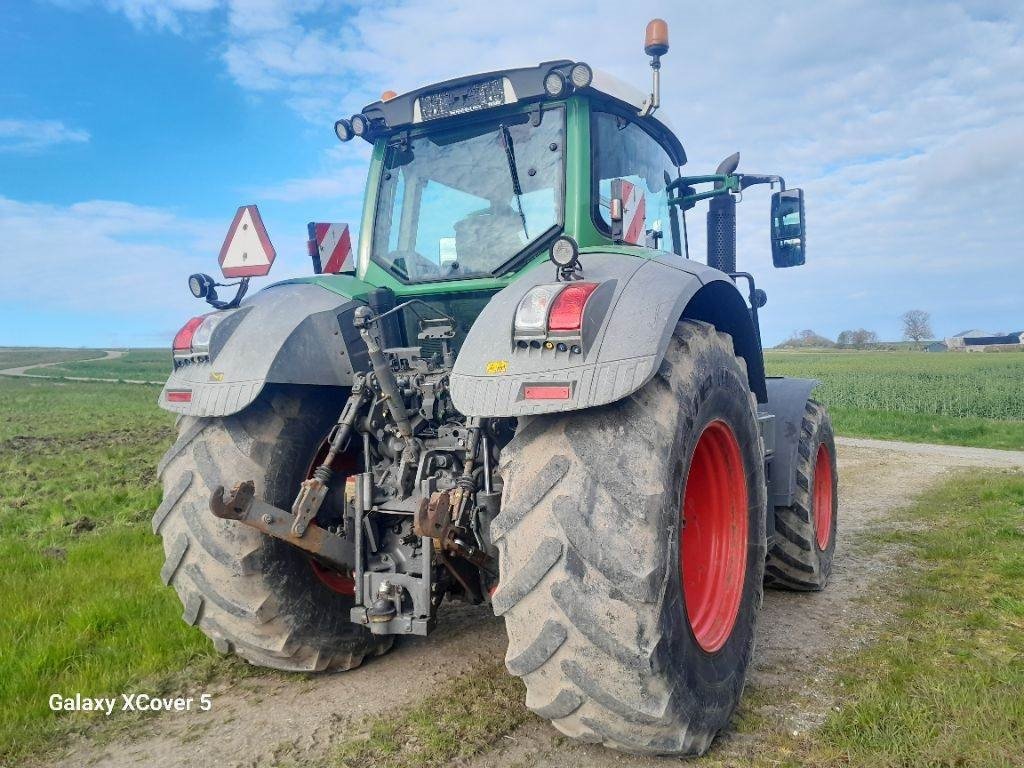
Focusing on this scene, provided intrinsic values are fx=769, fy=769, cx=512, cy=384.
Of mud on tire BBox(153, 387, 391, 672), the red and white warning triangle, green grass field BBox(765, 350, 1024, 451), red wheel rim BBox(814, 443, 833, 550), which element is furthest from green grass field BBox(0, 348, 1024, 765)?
the red and white warning triangle

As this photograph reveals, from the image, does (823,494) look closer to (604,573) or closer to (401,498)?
(401,498)

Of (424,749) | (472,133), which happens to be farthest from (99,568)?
(472,133)

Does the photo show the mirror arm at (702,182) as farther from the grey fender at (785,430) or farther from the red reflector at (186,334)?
the red reflector at (186,334)

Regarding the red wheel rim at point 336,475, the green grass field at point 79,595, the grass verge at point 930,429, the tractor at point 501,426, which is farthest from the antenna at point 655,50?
the grass verge at point 930,429

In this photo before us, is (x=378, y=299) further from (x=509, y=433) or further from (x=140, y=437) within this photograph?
(x=140, y=437)

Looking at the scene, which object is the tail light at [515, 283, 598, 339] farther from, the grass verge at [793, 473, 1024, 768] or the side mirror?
the side mirror

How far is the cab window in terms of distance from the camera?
3.42m

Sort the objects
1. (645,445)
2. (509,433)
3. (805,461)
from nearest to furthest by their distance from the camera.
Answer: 1. (645,445)
2. (509,433)
3. (805,461)

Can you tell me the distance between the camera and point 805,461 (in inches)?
195

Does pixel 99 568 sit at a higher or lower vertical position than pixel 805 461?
lower

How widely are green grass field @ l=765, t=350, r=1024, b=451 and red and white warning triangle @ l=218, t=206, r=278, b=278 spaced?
33.6ft

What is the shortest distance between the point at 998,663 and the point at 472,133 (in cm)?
341

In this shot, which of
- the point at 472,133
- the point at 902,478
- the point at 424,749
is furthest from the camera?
the point at 902,478

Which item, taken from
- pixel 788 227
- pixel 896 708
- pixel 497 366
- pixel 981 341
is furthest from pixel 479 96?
→ pixel 981 341
